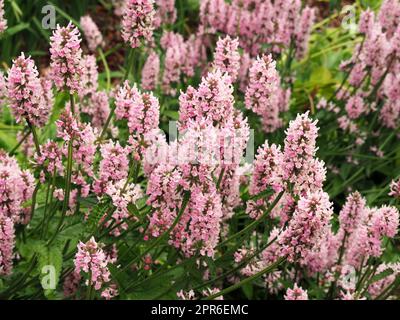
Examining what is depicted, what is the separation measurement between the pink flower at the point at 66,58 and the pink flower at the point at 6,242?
577 millimetres

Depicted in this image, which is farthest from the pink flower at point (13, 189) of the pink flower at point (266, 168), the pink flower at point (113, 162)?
the pink flower at point (266, 168)

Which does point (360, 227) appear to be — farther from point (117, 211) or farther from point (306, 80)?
point (306, 80)

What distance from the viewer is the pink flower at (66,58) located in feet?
8.79

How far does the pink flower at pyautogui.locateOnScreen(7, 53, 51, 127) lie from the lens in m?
2.62

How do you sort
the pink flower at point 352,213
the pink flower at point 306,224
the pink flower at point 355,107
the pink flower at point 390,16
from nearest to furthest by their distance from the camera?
1. the pink flower at point 306,224
2. the pink flower at point 352,213
3. the pink flower at point 390,16
4. the pink flower at point 355,107

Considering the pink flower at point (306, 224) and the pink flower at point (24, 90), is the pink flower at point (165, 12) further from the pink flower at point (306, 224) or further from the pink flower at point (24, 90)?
the pink flower at point (306, 224)

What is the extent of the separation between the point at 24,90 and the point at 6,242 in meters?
0.63

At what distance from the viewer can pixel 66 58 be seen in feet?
8.95

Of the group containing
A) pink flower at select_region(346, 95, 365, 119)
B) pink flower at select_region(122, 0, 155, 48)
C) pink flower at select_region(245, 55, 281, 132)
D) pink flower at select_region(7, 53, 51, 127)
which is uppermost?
pink flower at select_region(346, 95, 365, 119)

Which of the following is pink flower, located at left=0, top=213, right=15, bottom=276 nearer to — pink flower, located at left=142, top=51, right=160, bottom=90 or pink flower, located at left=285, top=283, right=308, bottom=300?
pink flower, located at left=285, top=283, right=308, bottom=300

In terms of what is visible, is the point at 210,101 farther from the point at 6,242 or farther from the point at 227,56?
the point at 6,242

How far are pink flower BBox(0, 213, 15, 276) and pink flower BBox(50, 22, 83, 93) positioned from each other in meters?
0.58

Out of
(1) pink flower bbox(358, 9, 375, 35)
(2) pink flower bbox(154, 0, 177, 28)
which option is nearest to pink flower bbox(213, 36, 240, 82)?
(2) pink flower bbox(154, 0, 177, 28)

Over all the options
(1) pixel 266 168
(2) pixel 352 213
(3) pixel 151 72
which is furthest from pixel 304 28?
(1) pixel 266 168
